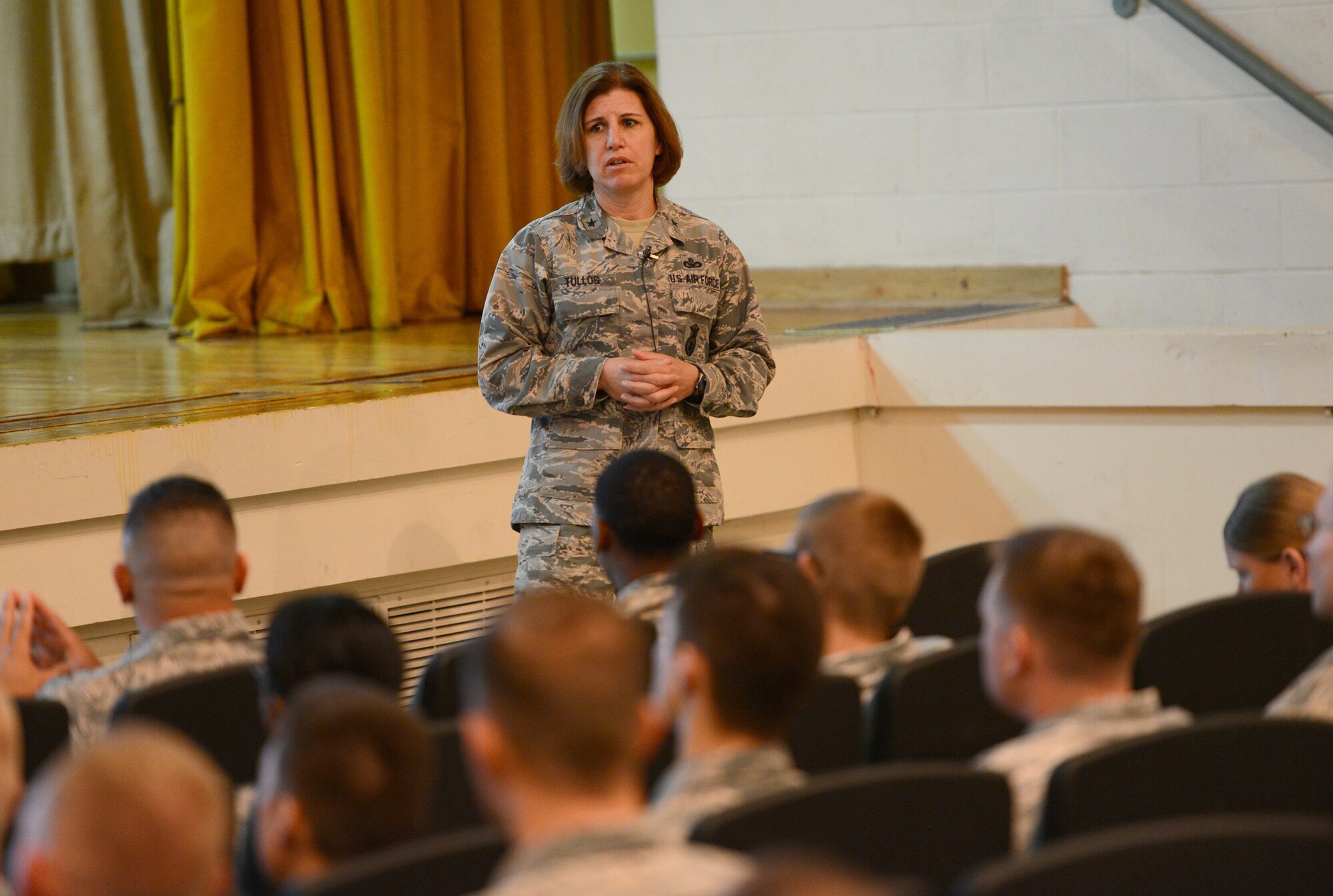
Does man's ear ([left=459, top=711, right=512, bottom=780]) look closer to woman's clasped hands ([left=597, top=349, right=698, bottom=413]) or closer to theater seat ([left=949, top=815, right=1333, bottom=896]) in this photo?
theater seat ([left=949, top=815, right=1333, bottom=896])

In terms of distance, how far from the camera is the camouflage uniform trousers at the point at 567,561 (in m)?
2.74

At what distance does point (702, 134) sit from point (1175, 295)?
1.62m

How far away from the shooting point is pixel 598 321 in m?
2.76

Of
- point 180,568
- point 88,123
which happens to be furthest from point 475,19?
point 180,568

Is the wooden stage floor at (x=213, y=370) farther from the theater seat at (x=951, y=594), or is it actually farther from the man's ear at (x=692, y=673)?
the man's ear at (x=692, y=673)

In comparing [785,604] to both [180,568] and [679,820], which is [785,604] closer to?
[679,820]

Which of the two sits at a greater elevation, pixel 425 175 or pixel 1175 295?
pixel 425 175

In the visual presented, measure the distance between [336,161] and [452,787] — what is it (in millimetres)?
4109

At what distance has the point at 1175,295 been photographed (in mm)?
4785

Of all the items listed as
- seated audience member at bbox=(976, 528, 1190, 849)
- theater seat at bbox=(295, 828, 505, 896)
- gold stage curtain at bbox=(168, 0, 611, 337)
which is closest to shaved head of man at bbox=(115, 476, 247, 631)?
theater seat at bbox=(295, 828, 505, 896)

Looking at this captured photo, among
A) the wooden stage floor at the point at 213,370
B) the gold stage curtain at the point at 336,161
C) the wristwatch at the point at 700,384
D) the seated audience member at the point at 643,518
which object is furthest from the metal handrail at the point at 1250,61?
the seated audience member at the point at 643,518

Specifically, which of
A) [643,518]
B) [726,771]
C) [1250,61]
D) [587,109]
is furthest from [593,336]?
[1250,61]

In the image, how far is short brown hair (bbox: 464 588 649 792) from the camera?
1211 millimetres

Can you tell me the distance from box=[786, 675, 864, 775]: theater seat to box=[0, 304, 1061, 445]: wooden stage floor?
6.33 feet
